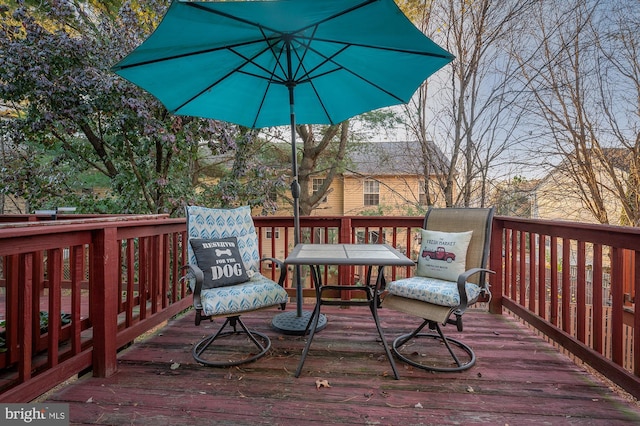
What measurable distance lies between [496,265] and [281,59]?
291cm

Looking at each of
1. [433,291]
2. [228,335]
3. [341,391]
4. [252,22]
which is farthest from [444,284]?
[252,22]

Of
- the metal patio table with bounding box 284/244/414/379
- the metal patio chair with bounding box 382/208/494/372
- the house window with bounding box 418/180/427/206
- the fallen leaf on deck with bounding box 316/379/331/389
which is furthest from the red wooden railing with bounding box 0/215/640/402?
the house window with bounding box 418/180/427/206

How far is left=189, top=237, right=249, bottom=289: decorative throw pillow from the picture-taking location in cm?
251

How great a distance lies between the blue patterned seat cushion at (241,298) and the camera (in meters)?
2.18

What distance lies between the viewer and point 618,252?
1943 mm

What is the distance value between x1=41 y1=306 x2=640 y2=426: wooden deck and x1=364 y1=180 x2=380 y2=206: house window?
8.15 meters

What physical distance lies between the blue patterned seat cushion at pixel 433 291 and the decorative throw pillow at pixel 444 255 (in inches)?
4.4

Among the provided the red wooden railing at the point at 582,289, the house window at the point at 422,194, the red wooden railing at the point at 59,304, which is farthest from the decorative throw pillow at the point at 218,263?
the house window at the point at 422,194

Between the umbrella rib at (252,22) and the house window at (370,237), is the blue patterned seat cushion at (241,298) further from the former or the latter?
the umbrella rib at (252,22)

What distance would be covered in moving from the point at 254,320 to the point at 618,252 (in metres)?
2.87

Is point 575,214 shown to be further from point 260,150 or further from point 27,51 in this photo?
point 27,51

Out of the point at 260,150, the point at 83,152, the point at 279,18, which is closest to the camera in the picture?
the point at 279,18

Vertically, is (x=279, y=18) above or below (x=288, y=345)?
above

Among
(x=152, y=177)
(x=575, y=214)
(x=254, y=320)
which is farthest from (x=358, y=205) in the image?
(x=254, y=320)
